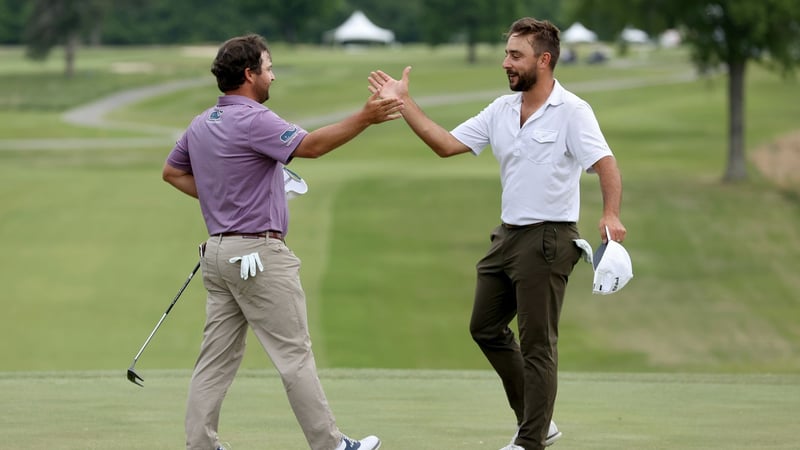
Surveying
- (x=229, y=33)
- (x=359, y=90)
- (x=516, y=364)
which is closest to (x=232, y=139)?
(x=516, y=364)

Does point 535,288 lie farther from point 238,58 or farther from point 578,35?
point 578,35

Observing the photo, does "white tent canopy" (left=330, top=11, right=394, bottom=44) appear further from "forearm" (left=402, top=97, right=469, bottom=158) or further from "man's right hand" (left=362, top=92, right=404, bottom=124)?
"man's right hand" (left=362, top=92, right=404, bottom=124)

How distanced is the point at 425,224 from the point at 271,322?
18050 mm

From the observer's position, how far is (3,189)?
2562cm

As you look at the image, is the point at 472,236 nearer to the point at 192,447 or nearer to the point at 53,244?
the point at 53,244

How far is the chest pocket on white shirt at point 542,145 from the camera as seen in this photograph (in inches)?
239

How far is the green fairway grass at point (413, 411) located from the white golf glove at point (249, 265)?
44.1 inches

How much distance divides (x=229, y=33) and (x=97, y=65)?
106ft

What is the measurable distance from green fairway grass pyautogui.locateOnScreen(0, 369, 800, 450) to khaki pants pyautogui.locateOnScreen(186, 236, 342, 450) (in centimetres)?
63

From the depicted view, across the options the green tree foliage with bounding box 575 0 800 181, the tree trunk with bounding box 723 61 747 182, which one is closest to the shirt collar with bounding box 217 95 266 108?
the green tree foliage with bounding box 575 0 800 181

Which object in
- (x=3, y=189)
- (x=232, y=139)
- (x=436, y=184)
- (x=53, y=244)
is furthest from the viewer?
(x=436, y=184)

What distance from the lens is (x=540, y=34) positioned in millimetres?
6164

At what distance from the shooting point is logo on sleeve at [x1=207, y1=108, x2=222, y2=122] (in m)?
5.80

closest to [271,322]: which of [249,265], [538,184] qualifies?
[249,265]
